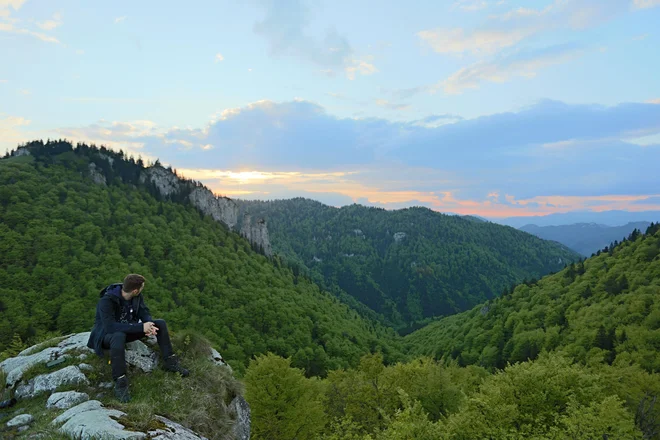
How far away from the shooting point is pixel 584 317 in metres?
71.1

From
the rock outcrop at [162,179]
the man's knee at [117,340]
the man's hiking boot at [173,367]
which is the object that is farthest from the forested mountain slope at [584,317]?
the rock outcrop at [162,179]

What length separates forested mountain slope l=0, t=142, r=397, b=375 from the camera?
2798 inches

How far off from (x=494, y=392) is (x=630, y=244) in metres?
109

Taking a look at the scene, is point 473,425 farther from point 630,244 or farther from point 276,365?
point 630,244

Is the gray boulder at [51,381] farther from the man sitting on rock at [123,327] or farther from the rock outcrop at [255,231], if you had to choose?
the rock outcrop at [255,231]

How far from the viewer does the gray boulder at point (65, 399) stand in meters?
7.76

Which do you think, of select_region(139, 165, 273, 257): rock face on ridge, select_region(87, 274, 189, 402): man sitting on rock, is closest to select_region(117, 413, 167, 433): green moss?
select_region(87, 274, 189, 402): man sitting on rock

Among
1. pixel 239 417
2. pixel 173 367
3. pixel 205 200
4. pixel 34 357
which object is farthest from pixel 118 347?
pixel 205 200

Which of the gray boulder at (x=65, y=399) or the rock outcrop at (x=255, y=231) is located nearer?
the gray boulder at (x=65, y=399)

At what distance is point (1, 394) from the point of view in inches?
339

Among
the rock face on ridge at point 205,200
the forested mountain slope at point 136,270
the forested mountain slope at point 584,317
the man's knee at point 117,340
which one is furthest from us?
the rock face on ridge at point 205,200

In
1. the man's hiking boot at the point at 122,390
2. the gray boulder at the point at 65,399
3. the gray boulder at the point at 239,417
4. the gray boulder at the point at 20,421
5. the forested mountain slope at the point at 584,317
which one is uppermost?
the man's hiking boot at the point at 122,390

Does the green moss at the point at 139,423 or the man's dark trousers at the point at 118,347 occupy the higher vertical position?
the man's dark trousers at the point at 118,347

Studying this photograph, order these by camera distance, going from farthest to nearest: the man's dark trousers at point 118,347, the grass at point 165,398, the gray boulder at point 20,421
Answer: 1. the man's dark trousers at point 118,347
2. the gray boulder at point 20,421
3. the grass at point 165,398
